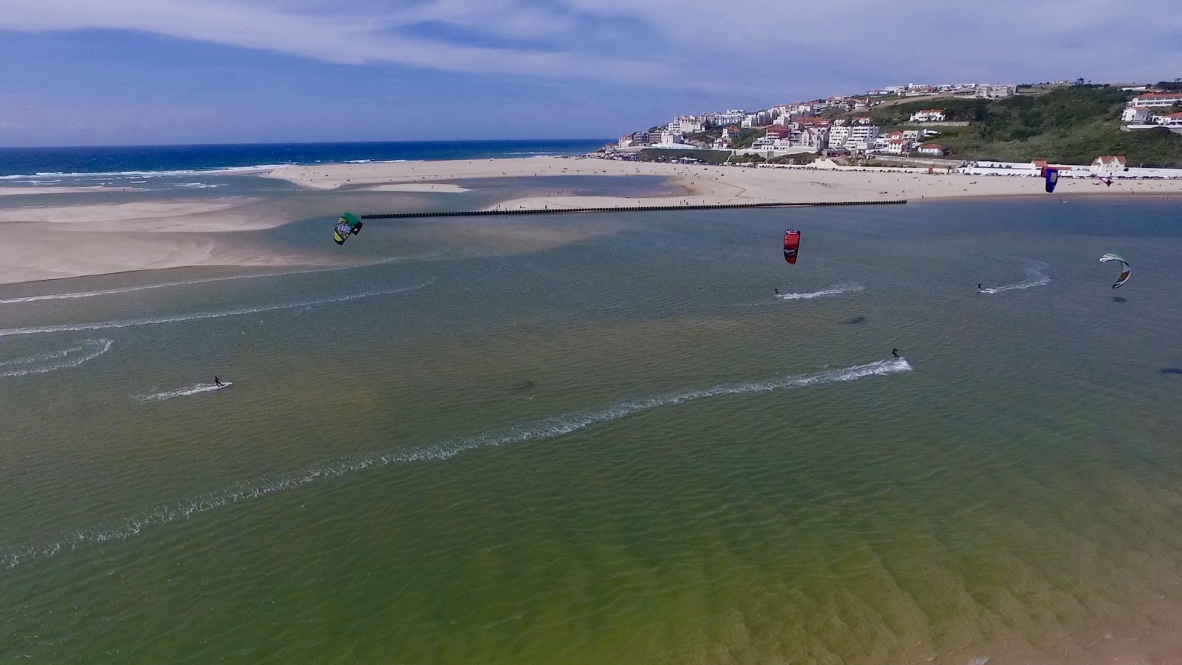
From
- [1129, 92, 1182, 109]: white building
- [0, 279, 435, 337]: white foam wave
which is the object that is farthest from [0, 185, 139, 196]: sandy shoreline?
[1129, 92, 1182, 109]: white building

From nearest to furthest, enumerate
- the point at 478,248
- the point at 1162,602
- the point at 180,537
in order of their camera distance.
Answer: the point at 1162,602 → the point at 180,537 → the point at 478,248

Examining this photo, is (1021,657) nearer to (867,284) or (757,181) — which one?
(867,284)

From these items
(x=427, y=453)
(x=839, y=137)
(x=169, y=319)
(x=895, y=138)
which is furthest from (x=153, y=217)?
(x=839, y=137)

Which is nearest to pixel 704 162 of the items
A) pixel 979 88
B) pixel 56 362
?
pixel 979 88

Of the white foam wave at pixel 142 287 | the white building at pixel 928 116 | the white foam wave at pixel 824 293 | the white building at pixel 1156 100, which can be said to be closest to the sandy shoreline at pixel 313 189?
the white foam wave at pixel 142 287

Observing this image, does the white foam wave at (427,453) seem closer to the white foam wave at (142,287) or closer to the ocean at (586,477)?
the ocean at (586,477)

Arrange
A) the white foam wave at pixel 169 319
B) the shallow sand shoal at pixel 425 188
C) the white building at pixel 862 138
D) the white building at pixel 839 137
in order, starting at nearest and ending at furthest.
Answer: the white foam wave at pixel 169 319, the shallow sand shoal at pixel 425 188, the white building at pixel 862 138, the white building at pixel 839 137

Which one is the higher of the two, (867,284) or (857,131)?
(857,131)
